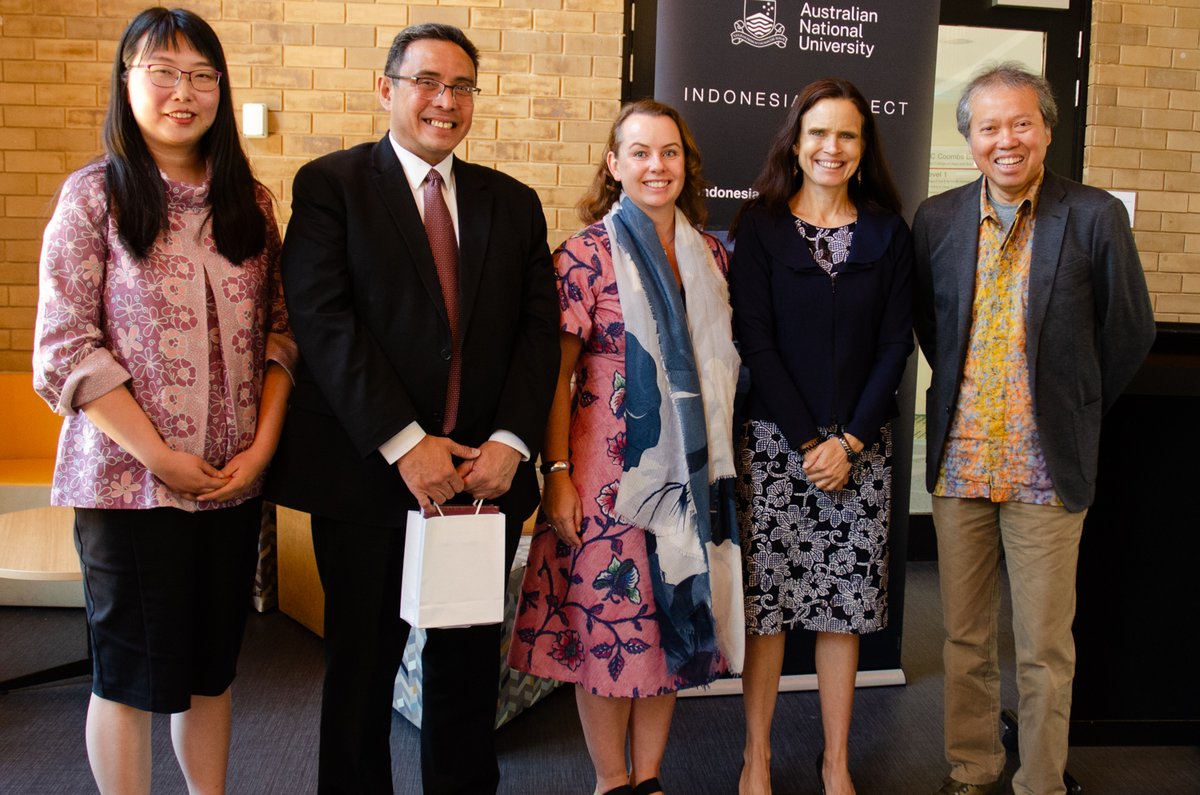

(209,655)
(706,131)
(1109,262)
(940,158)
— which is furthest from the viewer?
(940,158)

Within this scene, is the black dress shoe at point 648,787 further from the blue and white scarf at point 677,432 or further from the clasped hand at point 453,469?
the clasped hand at point 453,469

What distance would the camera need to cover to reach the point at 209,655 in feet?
6.36

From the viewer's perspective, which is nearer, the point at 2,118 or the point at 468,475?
the point at 468,475

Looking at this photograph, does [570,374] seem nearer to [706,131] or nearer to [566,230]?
[706,131]

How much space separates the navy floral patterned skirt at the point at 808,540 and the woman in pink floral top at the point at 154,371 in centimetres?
114

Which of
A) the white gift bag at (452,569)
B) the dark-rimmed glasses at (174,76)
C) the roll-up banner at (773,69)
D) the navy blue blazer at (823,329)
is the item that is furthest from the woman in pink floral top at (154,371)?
the roll-up banner at (773,69)

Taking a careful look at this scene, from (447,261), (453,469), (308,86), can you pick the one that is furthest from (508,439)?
(308,86)

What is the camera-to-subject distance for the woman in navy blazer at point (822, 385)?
2.30 m

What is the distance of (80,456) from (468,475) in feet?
2.36

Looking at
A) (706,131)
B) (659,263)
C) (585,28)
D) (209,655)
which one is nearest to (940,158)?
(585,28)

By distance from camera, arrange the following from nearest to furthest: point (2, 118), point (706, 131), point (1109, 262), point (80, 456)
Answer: point (80, 456) → point (1109, 262) → point (706, 131) → point (2, 118)

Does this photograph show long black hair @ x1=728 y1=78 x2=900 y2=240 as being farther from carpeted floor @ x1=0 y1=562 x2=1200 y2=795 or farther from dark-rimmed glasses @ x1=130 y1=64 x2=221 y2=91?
carpeted floor @ x1=0 y1=562 x2=1200 y2=795

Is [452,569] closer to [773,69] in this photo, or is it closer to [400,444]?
[400,444]

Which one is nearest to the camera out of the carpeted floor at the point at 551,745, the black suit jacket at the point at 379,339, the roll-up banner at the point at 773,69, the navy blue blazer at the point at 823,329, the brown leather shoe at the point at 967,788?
the black suit jacket at the point at 379,339
